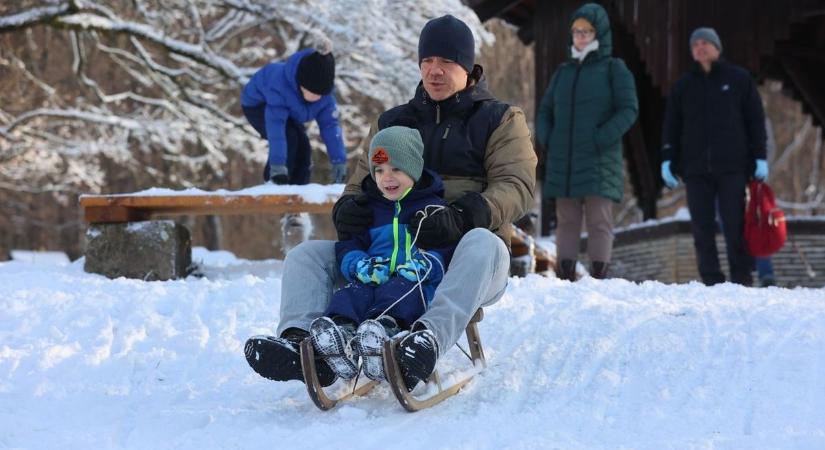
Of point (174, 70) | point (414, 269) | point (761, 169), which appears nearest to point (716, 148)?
point (761, 169)

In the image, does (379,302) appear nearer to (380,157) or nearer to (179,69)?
(380,157)

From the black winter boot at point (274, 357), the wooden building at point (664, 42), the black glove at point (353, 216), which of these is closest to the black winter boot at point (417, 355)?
the black winter boot at point (274, 357)

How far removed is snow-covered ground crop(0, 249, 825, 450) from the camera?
326 cm

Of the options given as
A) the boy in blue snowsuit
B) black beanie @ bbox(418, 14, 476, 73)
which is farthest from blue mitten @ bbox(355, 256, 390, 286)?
black beanie @ bbox(418, 14, 476, 73)

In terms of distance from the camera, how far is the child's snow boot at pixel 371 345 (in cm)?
335

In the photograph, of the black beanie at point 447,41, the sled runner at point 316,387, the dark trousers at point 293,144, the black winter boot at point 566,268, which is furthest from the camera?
the dark trousers at point 293,144

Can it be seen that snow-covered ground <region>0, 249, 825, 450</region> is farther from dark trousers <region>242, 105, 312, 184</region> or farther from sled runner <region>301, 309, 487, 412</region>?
dark trousers <region>242, 105, 312, 184</region>

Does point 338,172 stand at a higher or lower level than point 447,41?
lower

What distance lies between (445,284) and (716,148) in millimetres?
4114

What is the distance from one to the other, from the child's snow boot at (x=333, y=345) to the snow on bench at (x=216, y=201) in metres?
3.33

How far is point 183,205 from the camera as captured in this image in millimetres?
7012

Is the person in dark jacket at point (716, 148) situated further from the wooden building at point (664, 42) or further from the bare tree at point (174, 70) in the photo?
the bare tree at point (174, 70)

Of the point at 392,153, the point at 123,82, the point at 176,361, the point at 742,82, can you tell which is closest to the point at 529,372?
the point at 392,153

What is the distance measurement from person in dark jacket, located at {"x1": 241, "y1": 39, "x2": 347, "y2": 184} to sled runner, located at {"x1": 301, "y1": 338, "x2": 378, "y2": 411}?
389 cm
